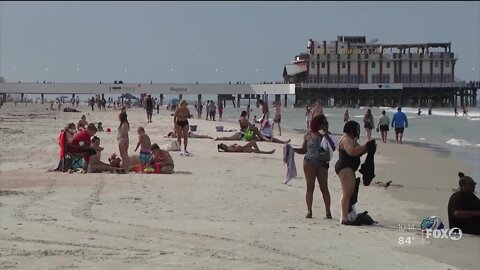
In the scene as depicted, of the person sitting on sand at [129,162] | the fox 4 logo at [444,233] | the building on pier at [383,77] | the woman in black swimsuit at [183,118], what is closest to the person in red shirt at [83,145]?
the person sitting on sand at [129,162]

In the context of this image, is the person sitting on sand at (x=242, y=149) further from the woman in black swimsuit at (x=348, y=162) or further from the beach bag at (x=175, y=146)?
the woman in black swimsuit at (x=348, y=162)

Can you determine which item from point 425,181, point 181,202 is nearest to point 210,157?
point 425,181

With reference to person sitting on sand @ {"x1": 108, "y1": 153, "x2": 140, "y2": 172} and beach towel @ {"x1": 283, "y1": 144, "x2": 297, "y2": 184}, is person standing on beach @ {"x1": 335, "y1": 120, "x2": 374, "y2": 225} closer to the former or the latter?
beach towel @ {"x1": 283, "y1": 144, "x2": 297, "y2": 184}

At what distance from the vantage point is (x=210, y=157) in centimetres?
1420

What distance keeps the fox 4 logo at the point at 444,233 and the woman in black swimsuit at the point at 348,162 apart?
0.83 metres

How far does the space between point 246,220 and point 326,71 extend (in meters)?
85.4

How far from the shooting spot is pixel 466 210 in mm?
6711

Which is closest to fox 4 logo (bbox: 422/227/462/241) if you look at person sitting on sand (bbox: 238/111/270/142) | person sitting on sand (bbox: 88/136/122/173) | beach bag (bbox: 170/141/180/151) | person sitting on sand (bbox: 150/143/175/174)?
person sitting on sand (bbox: 150/143/175/174)

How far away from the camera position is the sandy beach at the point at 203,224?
527 cm

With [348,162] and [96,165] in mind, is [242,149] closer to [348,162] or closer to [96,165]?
[96,165]

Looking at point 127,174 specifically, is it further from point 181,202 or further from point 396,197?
point 396,197

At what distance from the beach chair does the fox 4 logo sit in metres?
6.35

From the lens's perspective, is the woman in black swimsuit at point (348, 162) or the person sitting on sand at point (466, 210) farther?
the woman in black swimsuit at point (348, 162)

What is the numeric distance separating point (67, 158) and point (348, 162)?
590 cm
